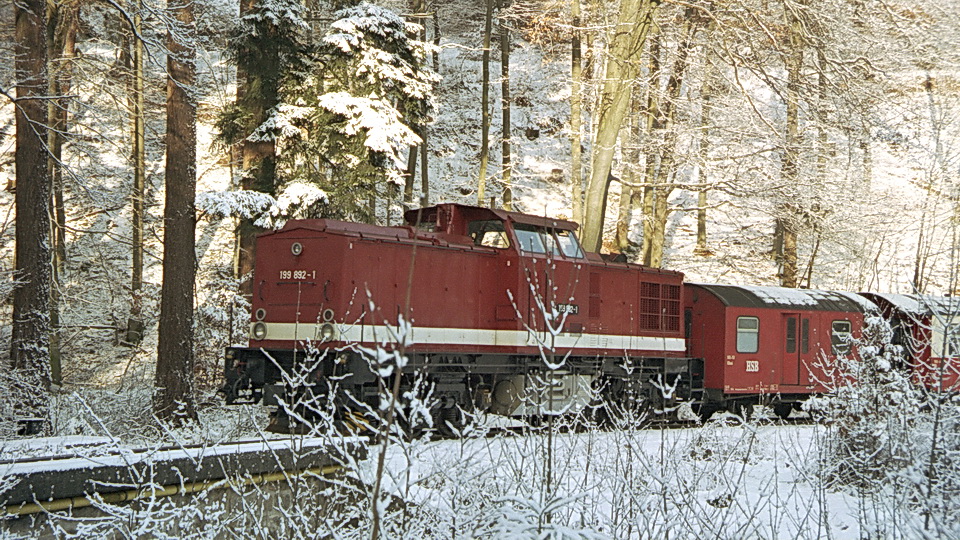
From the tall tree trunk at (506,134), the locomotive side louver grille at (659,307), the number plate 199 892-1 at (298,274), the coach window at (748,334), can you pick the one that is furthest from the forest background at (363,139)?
the coach window at (748,334)

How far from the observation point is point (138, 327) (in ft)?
71.1

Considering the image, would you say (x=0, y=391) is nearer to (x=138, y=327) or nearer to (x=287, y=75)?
(x=287, y=75)

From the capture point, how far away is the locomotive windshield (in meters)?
12.3

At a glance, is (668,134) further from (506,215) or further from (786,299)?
(506,215)

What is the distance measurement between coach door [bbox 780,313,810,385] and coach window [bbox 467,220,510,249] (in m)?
6.47

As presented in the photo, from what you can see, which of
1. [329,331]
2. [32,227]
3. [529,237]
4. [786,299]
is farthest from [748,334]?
[32,227]

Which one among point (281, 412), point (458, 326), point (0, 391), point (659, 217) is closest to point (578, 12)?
point (659, 217)

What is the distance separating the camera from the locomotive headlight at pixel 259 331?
11.2 m

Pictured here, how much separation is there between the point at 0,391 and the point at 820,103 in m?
13.0

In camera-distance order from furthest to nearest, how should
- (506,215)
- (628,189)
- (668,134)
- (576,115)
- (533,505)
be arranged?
(628,189) → (668,134) → (576,115) → (506,215) → (533,505)

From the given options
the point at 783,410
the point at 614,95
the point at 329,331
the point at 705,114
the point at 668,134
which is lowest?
the point at 783,410

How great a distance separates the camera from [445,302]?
11.5 metres

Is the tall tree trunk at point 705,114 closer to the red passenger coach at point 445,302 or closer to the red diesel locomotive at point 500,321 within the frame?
the red diesel locomotive at point 500,321

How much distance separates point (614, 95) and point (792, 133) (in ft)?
18.4
